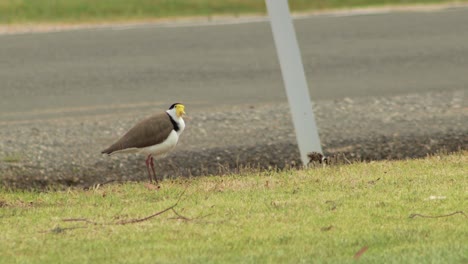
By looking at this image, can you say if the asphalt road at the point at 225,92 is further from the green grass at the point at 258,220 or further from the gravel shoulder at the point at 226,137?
the green grass at the point at 258,220

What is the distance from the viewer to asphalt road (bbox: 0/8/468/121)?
1283 cm

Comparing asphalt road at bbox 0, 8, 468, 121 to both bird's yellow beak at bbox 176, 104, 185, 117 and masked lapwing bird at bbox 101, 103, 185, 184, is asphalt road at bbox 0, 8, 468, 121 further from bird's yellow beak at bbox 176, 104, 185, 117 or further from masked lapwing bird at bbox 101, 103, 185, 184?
bird's yellow beak at bbox 176, 104, 185, 117

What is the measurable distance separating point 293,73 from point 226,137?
1.88m

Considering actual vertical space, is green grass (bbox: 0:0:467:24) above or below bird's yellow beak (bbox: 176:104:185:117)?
below

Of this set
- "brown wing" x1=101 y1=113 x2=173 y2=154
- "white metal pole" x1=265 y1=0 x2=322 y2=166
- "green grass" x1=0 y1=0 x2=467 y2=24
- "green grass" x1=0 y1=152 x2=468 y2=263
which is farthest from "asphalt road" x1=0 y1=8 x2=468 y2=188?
"green grass" x1=0 y1=0 x2=467 y2=24

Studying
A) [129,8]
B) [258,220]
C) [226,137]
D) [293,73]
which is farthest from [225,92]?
[129,8]

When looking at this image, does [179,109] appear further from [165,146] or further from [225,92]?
[225,92]

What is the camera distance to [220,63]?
14672 millimetres

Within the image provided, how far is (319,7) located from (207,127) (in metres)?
9.41

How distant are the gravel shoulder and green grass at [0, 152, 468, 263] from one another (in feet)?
3.29

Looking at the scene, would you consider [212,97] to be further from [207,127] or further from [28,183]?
[28,183]

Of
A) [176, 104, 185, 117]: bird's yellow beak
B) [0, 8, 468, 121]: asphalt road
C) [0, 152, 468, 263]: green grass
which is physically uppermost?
[176, 104, 185, 117]: bird's yellow beak

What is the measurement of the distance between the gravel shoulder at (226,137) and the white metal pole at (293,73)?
21.0 inches

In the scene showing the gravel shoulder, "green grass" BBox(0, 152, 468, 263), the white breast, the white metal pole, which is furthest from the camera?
the gravel shoulder
